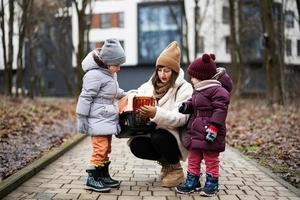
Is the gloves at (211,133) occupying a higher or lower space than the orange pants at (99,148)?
higher

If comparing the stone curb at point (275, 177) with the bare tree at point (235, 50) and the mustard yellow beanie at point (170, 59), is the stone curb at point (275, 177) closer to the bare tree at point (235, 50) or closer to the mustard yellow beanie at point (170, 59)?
the mustard yellow beanie at point (170, 59)

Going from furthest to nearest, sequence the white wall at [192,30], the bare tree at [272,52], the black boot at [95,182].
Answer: the white wall at [192,30]
the bare tree at [272,52]
the black boot at [95,182]

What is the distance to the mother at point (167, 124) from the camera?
6.15 meters

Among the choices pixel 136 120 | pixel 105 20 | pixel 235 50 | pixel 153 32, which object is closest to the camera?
pixel 136 120

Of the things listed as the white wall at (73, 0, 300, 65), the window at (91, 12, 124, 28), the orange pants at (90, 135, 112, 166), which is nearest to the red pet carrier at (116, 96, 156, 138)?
the orange pants at (90, 135, 112, 166)

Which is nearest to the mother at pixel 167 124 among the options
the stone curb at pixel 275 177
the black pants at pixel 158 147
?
the black pants at pixel 158 147

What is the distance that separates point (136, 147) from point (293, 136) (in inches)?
231

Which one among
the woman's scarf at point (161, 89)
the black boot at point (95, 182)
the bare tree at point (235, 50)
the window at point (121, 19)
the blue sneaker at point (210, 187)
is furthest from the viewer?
the window at point (121, 19)

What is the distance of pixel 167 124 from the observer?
19.9 feet

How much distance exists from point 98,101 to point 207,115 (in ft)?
4.24

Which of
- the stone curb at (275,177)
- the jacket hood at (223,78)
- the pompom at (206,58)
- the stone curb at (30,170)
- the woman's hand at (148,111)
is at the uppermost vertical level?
the pompom at (206,58)

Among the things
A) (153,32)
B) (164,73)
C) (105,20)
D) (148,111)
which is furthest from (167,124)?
(105,20)

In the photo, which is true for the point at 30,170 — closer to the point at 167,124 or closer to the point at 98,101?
the point at 98,101

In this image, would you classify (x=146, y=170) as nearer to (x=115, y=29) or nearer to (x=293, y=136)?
(x=293, y=136)
